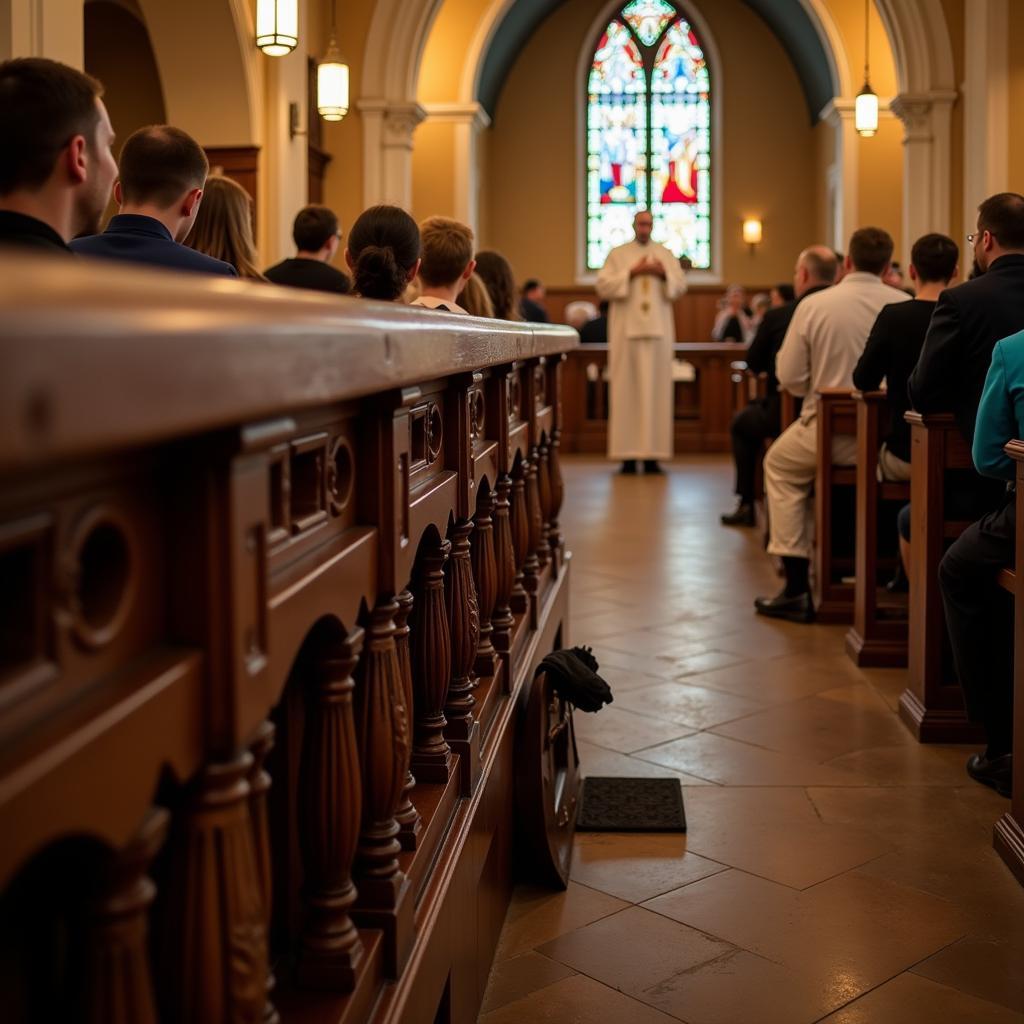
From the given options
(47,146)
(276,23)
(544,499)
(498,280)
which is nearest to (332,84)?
(276,23)

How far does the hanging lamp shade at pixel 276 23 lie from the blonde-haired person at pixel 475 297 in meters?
3.35

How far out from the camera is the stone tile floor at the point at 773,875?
2398 mm

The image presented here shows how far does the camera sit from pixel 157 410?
73cm

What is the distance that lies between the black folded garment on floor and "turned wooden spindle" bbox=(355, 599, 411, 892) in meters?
1.28

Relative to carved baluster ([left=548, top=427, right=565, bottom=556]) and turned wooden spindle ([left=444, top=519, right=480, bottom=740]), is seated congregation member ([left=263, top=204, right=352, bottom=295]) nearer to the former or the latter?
carved baluster ([left=548, top=427, right=565, bottom=556])

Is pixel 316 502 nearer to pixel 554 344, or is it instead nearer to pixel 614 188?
pixel 554 344

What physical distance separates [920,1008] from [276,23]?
6.42 meters

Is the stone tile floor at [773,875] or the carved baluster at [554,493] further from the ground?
the carved baluster at [554,493]

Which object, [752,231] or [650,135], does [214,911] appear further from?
[650,135]

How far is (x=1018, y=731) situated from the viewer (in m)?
3.08

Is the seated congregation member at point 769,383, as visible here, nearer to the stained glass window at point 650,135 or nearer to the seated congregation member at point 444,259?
the seated congregation member at point 444,259

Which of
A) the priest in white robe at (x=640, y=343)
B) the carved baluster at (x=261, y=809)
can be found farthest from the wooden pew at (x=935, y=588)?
the priest in white robe at (x=640, y=343)

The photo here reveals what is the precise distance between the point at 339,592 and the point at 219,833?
0.42 metres

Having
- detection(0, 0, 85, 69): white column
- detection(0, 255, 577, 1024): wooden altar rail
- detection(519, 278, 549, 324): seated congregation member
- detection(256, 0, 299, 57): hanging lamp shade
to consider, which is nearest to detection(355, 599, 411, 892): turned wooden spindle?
detection(0, 255, 577, 1024): wooden altar rail
